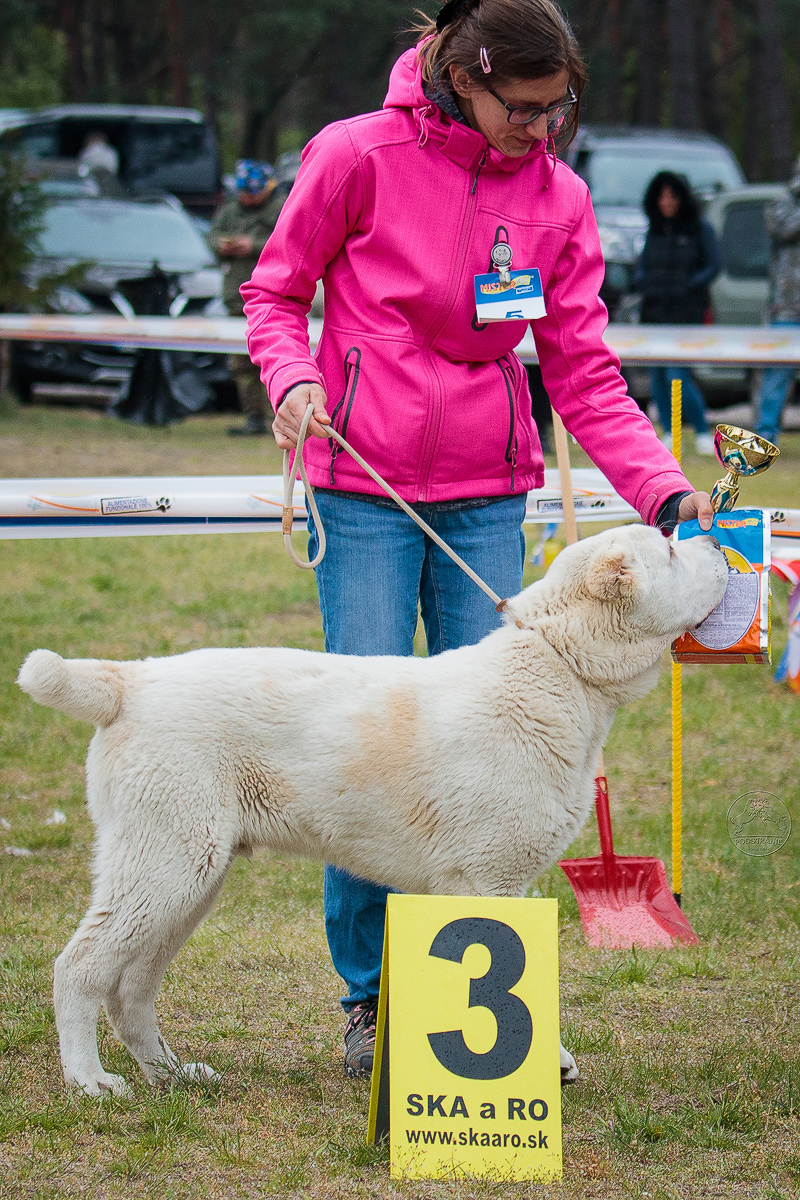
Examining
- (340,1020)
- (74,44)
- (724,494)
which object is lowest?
(340,1020)

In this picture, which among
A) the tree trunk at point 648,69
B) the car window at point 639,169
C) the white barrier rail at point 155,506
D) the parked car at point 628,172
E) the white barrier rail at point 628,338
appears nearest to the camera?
the white barrier rail at point 155,506

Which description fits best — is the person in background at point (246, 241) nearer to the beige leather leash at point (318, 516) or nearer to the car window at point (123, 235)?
the car window at point (123, 235)

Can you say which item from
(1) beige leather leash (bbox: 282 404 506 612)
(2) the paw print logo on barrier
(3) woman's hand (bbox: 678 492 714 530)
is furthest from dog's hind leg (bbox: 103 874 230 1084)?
(2) the paw print logo on barrier

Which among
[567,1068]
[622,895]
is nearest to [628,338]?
[622,895]

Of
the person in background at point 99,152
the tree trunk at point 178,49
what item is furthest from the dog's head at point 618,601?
the tree trunk at point 178,49

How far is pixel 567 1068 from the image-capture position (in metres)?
3.15

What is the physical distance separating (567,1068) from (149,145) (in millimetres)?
19029

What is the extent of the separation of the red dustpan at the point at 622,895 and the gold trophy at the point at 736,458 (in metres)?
1.20

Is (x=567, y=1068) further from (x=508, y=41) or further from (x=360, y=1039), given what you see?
(x=508, y=41)

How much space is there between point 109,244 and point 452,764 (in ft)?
42.1

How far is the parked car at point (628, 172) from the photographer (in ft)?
45.9

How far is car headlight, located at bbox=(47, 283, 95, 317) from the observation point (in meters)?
13.6

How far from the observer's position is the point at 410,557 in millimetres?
3207

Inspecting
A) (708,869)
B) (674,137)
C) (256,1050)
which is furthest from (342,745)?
(674,137)
